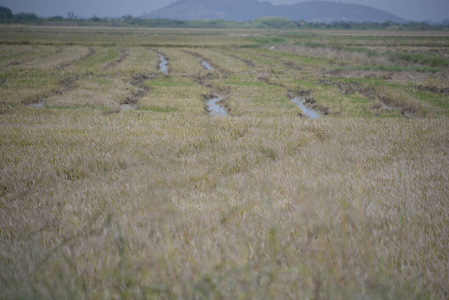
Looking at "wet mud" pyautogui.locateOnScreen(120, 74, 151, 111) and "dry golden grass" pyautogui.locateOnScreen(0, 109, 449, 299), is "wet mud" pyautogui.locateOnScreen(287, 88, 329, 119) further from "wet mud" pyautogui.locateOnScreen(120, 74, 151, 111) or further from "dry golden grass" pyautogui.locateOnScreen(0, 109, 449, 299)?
"wet mud" pyautogui.locateOnScreen(120, 74, 151, 111)

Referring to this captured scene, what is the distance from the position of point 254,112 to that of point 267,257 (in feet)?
36.6

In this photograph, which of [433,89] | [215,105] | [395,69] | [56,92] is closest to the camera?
[215,105]

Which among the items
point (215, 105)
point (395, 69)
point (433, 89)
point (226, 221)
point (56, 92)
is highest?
point (395, 69)

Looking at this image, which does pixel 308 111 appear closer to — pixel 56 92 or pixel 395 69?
pixel 56 92

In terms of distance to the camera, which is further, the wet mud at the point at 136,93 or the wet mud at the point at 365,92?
the wet mud at the point at 136,93

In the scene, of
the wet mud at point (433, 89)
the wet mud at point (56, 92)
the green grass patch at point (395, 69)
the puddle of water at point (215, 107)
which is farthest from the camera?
the green grass patch at point (395, 69)

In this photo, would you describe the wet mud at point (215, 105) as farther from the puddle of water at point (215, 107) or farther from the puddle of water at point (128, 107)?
the puddle of water at point (128, 107)

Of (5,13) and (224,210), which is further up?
(5,13)

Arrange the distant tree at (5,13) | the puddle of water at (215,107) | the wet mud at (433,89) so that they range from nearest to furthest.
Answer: the puddle of water at (215,107)
the wet mud at (433,89)
the distant tree at (5,13)

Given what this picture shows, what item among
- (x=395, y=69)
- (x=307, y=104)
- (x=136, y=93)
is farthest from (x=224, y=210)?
(x=395, y=69)

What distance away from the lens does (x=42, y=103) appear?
48.7ft

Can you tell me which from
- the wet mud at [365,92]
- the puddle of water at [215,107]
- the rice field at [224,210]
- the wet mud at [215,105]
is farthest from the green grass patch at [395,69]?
the rice field at [224,210]

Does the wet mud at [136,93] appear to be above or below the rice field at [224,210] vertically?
above

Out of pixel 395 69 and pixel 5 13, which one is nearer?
pixel 395 69
